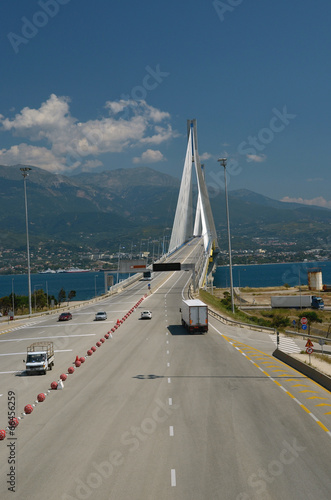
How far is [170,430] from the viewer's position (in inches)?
703

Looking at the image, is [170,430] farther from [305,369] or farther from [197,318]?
[197,318]

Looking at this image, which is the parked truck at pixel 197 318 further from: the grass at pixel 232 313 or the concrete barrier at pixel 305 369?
the grass at pixel 232 313

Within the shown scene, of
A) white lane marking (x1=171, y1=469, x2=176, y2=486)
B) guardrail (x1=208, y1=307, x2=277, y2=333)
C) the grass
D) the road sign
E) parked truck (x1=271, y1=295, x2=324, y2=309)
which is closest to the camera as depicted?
white lane marking (x1=171, y1=469, x2=176, y2=486)

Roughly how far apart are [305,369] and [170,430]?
12245 mm

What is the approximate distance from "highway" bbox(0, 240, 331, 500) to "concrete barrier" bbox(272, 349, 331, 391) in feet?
1.53

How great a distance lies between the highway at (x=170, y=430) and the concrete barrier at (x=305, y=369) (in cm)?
47

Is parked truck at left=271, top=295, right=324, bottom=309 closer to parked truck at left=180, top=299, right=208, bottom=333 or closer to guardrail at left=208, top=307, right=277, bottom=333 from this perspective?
guardrail at left=208, top=307, right=277, bottom=333

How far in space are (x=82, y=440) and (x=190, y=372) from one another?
1184 centimetres

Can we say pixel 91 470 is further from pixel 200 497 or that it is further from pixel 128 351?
pixel 128 351

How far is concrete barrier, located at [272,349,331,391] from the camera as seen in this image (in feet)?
79.6

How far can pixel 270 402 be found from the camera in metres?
21.2

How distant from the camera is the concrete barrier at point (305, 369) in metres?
24.3

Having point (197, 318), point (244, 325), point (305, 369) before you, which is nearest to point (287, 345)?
point (197, 318)

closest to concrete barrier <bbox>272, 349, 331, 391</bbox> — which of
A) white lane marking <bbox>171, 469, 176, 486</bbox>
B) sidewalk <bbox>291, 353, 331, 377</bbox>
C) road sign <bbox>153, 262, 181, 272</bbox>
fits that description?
sidewalk <bbox>291, 353, 331, 377</bbox>
